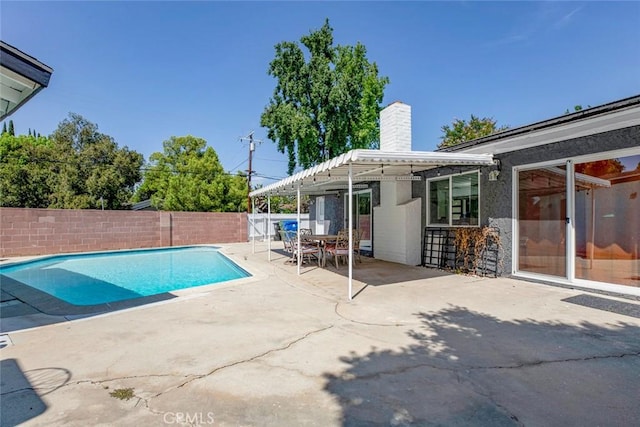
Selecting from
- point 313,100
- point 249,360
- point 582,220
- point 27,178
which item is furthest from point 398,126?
point 27,178

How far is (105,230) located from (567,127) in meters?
19.4

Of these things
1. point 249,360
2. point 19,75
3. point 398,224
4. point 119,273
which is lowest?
point 119,273

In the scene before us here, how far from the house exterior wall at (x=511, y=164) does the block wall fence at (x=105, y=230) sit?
15.1 metres

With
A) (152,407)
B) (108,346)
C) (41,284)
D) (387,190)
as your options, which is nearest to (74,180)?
(41,284)

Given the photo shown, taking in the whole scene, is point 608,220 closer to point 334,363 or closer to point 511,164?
point 511,164

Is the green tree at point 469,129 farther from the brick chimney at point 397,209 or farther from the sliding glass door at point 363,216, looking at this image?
the brick chimney at point 397,209

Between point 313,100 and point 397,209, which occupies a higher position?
point 313,100

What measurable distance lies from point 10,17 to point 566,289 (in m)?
12.0

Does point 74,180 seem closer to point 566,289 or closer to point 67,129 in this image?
point 67,129

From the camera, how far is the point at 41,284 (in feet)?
33.0

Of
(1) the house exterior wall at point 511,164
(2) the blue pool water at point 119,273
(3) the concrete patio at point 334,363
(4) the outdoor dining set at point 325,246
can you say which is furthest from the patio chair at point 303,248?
(1) the house exterior wall at point 511,164

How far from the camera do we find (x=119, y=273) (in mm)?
12297

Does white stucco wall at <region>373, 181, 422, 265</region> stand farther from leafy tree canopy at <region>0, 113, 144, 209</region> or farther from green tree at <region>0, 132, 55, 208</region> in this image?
green tree at <region>0, 132, 55, 208</region>

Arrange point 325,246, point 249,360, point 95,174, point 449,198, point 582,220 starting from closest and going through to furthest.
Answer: point 249,360 < point 582,220 < point 449,198 < point 325,246 < point 95,174
